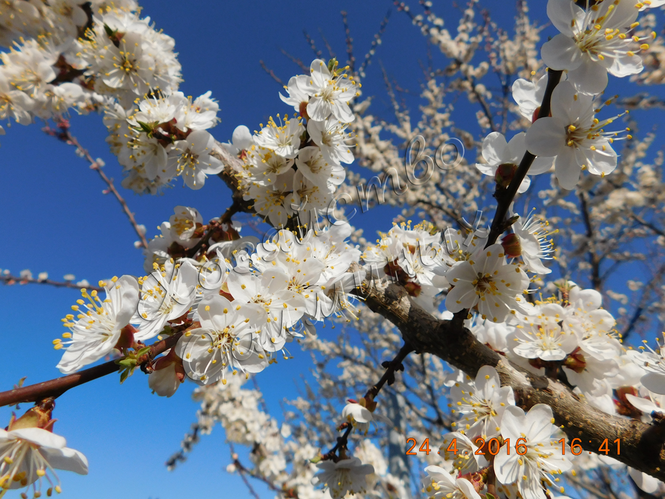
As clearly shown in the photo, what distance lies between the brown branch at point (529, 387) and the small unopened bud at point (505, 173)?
545 millimetres

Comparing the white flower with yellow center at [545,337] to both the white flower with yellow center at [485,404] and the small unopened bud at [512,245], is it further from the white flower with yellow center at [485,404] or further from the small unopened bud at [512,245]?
the small unopened bud at [512,245]

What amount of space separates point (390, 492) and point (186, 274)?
4888 millimetres

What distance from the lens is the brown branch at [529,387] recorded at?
1153 millimetres

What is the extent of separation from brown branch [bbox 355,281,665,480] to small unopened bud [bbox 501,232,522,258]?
33cm

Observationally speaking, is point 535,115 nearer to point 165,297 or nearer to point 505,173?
point 505,173

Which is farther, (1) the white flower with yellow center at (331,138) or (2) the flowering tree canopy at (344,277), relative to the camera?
(1) the white flower with yellow center at (331,138)

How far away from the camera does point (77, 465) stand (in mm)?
836

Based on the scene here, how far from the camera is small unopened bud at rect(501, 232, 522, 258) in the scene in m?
1.17

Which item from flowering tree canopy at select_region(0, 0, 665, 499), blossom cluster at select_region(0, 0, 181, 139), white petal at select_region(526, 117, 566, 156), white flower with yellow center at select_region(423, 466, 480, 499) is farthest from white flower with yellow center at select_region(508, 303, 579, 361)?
blossom cluster at select_region(0, 0, 181, 139)

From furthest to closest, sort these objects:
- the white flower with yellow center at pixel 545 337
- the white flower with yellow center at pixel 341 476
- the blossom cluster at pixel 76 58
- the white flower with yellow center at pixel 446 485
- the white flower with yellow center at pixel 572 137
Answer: the blossom cluster at pixel 76 58 → the white flower with yellow center at pixel 341 476 → the white flower with yellow center at pixel 545 337 → the white flower with yellow center at pixel 446 485 → the white flower with yellow center at pixel 572 137

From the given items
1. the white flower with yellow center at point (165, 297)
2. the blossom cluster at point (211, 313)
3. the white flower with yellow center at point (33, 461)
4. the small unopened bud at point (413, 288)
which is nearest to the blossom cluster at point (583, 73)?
the small unopened bud at point (413, 288)

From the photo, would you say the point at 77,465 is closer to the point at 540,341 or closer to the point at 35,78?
the point at 540,341

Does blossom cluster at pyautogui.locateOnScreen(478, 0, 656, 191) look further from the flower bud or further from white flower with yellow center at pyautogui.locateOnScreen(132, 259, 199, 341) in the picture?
the flower bud

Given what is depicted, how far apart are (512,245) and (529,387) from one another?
57 cm
